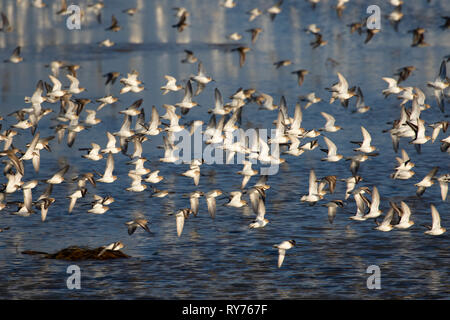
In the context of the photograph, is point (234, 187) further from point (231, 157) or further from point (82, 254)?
point (82, 254)

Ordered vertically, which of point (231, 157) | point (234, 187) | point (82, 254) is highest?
point (231, 157)

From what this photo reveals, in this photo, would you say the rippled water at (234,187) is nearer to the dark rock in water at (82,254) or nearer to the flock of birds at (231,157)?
the dark rock in water at (82,254)

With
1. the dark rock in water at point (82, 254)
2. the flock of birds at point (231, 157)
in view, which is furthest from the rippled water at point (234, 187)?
the flock of birds at point (231, 157)

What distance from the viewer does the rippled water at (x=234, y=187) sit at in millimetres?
28594

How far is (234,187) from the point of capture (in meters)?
39.4

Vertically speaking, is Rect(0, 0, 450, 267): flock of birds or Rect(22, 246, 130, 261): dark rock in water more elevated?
Rect(0, 0, 450, 267): flock of birds

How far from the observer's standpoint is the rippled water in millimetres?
28594

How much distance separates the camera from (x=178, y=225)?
108ft

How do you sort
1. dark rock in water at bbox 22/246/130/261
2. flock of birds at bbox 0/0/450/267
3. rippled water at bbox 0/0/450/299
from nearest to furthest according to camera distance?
rippled water at bbox 0/0/450/299, dark rock in water at bbox 22/246/130/261, flock of birds at bbox 0/0/450/267

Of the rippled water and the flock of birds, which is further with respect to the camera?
the flock of birds

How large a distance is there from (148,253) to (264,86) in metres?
27.2

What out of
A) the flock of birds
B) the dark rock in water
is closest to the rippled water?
the dark rock in water

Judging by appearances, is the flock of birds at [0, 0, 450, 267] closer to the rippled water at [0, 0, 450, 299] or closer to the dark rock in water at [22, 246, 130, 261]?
the dark rock in water at [22, 246, 130, 261]

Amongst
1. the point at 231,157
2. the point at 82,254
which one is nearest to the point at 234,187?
the point at 231,157
